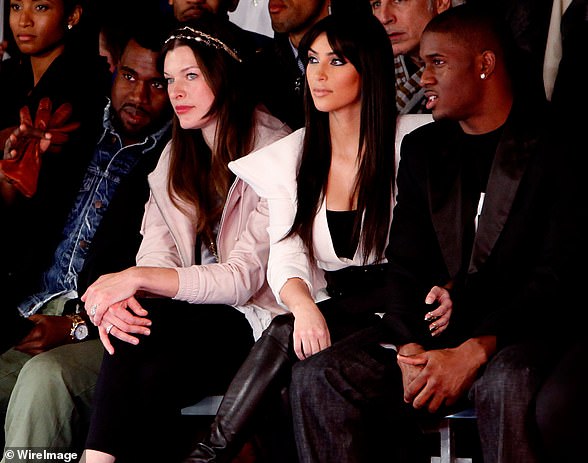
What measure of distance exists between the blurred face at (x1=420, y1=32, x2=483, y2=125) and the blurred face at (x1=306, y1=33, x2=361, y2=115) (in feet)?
0.89

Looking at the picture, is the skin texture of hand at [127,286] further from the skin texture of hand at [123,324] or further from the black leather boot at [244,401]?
the black leather boot at [244,401]

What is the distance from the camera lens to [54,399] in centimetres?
308

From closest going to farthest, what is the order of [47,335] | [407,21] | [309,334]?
1. [309,334]
2. [47,335]
3. [407,21]

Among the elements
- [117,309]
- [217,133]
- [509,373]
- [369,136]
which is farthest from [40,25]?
[509,373]

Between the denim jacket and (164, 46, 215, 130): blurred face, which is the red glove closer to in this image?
the denim jacket

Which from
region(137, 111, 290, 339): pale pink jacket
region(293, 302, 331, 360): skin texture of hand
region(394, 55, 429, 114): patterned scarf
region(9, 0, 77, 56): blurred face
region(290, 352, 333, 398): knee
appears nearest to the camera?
region(290, 352, 333, 398): knee

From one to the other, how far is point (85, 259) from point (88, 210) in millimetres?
183

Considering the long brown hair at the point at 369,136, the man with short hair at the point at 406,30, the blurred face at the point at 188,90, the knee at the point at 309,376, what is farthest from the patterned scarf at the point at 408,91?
the knee at the point at 309,376

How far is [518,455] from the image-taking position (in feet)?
7.09

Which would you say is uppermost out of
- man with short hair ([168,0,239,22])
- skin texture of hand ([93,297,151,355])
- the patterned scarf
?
man with short hair ([168,0,239,22])

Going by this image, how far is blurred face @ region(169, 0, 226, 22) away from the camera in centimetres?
385

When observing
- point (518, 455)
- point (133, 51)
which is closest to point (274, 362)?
point (518, 455)

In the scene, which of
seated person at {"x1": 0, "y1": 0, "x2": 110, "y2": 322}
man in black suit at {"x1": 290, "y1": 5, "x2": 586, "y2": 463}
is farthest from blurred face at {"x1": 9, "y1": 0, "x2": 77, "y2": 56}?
man in black suit at {"x1": 290, "y1": 5, "x2": 586, "y2": 463}

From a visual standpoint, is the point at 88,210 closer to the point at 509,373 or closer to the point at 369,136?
the point at 369,136
